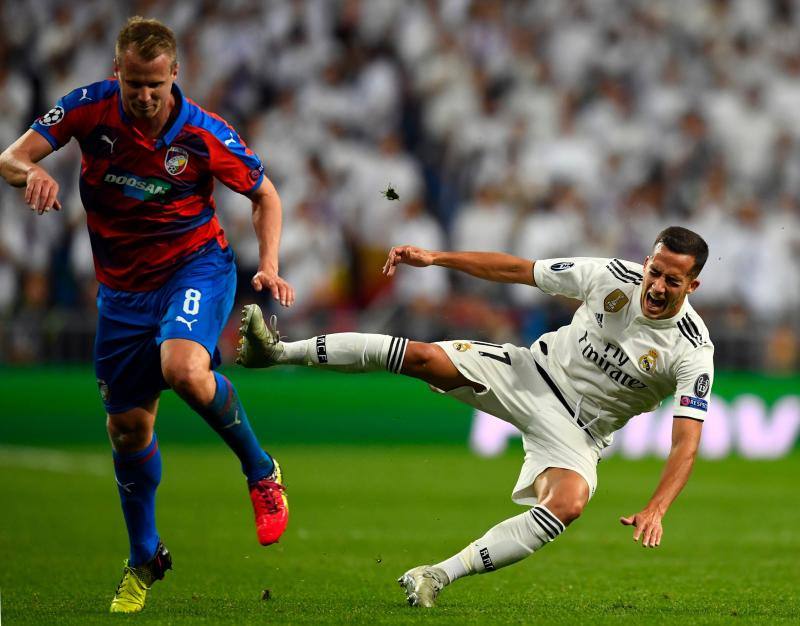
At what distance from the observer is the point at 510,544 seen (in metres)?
6.92

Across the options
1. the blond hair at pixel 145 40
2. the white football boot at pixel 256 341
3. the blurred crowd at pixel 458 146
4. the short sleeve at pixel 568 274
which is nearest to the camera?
the blond hair at pixel 145 40

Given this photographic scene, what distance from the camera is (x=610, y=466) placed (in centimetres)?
1603

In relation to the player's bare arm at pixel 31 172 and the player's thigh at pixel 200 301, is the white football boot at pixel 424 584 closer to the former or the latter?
the player's thigh at pixel 200 301

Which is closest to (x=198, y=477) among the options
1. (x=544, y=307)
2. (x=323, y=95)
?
(x=544, y=307)

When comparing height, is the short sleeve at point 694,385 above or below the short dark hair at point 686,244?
below

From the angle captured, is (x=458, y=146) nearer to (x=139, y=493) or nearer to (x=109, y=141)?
(x=139, y=493)

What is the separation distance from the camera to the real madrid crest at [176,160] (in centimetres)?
692

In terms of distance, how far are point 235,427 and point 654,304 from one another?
2235 millimetres

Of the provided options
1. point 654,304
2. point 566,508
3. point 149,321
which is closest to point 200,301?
point 149,321

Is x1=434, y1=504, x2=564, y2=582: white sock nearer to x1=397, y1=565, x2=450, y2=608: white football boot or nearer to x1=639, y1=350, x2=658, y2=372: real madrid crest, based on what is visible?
x1=397, y1=565, x2=450, y2=608: white football boot

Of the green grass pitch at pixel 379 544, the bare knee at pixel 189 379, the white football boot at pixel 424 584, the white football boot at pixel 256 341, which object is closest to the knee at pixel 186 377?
the bare knee at pixel 189 379

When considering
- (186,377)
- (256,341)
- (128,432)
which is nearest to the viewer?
(186,377)

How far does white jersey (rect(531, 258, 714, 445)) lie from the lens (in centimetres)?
712

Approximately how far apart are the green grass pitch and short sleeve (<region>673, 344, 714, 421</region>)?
1006 millimetres
